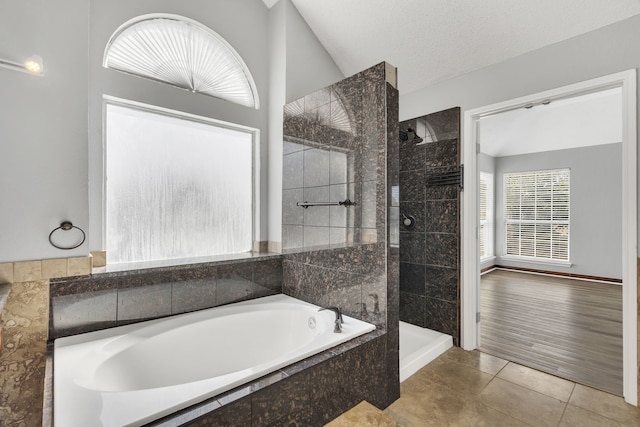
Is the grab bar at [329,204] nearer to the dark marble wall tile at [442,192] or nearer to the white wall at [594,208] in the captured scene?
the dark marble wall tile at [442,192]

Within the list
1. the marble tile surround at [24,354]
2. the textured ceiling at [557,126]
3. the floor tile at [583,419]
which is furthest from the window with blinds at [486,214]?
the marble tile surround at [24,354]

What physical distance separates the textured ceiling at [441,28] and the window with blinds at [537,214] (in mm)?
4471

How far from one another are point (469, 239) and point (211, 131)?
2.37 metres

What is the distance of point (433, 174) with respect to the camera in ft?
9.26

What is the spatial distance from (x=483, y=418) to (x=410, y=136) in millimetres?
2297

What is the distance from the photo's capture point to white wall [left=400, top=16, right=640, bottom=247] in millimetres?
1898

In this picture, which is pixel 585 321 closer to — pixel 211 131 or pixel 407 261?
pixel 407 261

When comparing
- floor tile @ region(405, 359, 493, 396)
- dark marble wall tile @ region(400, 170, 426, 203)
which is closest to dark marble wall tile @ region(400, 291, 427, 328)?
floor tile @ region(405, 359, 493, 396)

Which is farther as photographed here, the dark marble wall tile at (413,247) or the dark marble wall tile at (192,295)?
the dark marble wall tile at (413,247)

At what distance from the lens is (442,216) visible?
2760 mm

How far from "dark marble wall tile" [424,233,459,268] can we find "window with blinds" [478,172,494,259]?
380 cm

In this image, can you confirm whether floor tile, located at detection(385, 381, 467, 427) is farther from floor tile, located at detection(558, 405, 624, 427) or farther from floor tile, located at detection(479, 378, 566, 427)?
floor tile, located at detection(558, 405, 624, 427)

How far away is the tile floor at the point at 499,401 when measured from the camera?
175 cm

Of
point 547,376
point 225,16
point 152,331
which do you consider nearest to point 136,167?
point 152,331
